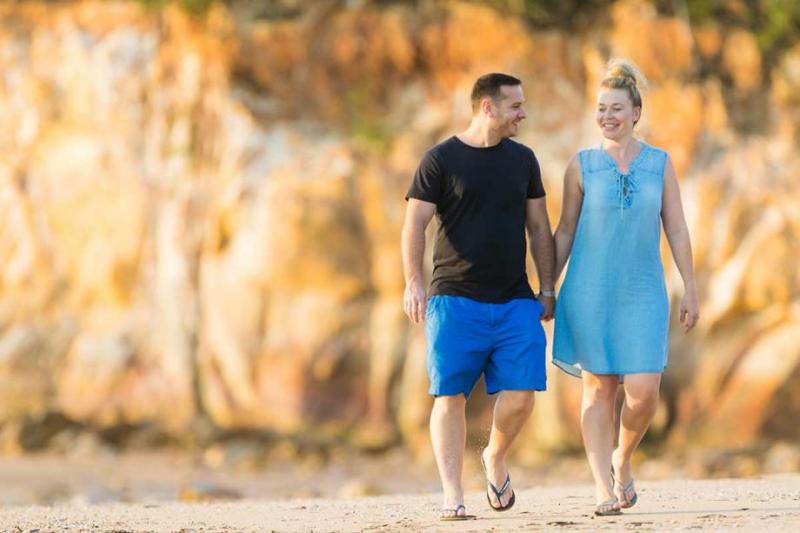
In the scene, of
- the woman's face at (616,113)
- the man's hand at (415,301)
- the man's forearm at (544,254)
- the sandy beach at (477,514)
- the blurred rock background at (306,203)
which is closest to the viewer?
the sandy beach at (477,514)

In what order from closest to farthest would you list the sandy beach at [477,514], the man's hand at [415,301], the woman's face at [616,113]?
the sandy beach at [477,514] → the man's hand at [415,301] → the woman's face at [616,113]

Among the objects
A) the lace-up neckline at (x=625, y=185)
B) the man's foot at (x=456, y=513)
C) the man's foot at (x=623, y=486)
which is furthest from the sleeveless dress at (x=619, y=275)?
the man's foot at (x=456, y=513)

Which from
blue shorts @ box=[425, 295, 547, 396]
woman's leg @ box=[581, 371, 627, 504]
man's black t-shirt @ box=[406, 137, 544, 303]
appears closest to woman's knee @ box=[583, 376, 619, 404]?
woman's leg @ box=[581, 371, 627, 504]

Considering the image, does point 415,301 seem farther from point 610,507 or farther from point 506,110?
point 610,507

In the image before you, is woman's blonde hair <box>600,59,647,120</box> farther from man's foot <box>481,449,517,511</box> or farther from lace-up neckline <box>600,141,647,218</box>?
man's foot <box>481,449,517,511</box>

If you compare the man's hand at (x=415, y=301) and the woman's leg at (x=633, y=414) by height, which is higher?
the man's hand at (x=415, y=301)

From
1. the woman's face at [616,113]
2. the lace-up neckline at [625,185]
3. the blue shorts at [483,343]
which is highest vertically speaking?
the woman's face at [616,113]

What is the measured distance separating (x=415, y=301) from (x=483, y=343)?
36 cm

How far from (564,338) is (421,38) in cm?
1252

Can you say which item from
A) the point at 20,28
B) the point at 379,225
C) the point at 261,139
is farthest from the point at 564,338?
the point at 20,28

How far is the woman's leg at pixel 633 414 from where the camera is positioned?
6332 millimetres

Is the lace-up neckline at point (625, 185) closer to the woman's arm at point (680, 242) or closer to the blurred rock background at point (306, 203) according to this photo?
the woman's arm at point (680, 242)

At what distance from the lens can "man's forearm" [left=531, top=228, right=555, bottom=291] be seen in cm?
652

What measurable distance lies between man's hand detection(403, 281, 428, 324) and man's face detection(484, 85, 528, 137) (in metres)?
0.77
